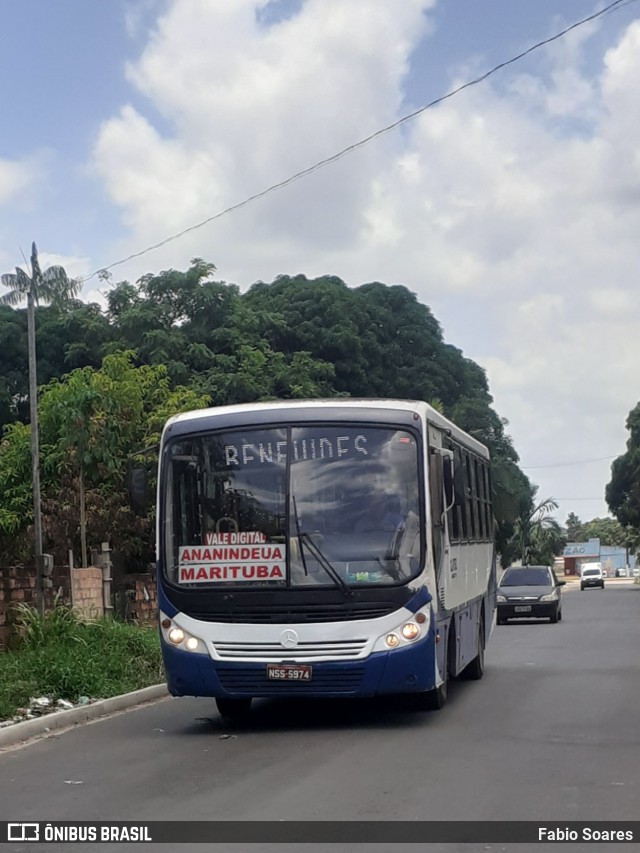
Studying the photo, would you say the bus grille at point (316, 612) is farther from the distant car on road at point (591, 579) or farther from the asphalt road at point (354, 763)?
the distant car on road at point (591, 579)

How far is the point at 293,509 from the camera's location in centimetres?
1237

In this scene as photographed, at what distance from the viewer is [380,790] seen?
8859 mm

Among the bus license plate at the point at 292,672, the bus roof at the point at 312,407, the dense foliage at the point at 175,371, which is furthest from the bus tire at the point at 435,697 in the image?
the dense foliage at the point at 175,371

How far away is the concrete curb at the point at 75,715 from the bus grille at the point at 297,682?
2.07m

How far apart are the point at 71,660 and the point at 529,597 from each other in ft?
63.8

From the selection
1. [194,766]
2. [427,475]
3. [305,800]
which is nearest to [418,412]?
[427,475]

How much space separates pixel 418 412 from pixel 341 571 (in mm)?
1729

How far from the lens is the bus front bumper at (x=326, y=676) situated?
12.0m

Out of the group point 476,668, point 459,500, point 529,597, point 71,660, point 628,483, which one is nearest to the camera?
point 459,500

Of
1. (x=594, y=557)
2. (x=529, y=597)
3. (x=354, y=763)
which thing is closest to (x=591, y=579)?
(x=529, y=597)

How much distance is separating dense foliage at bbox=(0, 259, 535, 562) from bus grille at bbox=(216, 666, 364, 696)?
11.5 metres

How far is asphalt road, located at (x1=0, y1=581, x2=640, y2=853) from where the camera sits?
324 inches

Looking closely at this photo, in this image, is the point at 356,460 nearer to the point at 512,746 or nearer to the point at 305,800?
the point at 512,746

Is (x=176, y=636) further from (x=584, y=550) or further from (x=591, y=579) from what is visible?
(x=584, y=550)
